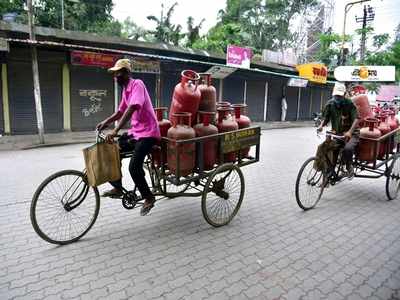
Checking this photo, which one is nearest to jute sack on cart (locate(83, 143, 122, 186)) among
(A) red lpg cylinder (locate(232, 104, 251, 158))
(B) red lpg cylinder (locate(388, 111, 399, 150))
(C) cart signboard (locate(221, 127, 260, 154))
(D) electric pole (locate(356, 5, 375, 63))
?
(C) cart signboard (locate(221, 127, 260, 154))

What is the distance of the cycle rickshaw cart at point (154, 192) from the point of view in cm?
359

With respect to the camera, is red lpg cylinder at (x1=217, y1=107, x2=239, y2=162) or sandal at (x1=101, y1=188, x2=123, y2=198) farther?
red lpg cylinder at (x1=217, y1=107, x2=239, y2=162)

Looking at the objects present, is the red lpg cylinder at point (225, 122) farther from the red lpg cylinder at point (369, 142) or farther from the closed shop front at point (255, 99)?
the closed shop front at point (255, 99)

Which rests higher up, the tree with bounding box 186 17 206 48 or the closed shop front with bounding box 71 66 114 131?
the tree with bounding box 186 17 206 48

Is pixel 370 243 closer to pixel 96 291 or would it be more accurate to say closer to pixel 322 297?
pixel 322 297

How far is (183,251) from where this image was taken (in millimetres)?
3652

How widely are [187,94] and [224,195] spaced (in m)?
1.42

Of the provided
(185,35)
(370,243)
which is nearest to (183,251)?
(370,243)

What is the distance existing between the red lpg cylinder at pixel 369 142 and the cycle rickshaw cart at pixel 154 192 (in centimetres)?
198

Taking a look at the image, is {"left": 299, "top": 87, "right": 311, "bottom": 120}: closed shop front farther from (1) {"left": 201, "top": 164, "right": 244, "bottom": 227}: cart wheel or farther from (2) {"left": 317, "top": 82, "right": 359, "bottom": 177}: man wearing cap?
(1) {"left": 201, "top": 164, "right": 244, "bottom": 227}: cart wheel

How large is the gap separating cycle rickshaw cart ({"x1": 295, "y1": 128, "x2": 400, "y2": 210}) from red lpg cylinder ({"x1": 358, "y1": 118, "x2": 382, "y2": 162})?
14 millimetres

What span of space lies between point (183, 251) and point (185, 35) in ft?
78.4

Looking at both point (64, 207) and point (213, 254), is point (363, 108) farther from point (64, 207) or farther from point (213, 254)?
point (64, 207)

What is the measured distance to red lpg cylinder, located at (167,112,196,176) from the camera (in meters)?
3.85
